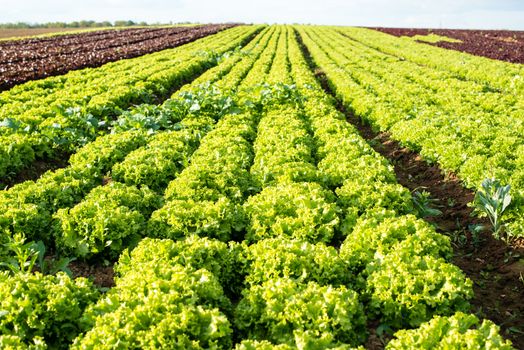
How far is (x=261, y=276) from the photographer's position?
6.03 m

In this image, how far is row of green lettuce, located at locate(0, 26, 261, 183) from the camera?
1159cm

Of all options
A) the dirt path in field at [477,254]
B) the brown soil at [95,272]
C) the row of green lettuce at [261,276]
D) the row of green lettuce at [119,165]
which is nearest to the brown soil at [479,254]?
the dirt path in field at [477,254]

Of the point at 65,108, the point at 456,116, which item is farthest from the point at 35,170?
the point at 456,116

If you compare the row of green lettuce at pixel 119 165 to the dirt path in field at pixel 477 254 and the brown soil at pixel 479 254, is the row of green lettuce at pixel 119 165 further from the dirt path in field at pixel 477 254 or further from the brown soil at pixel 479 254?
the brown soil at pixel 479 254

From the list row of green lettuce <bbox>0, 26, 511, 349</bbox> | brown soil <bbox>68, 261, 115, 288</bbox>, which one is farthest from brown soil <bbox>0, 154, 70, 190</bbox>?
brown soil <bbox>68, 261, 115, 288</bbox>

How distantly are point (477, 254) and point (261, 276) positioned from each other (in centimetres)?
441

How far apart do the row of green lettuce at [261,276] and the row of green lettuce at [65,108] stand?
3.79 m

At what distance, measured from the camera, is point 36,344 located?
4.66 metres

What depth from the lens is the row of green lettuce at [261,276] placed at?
15.7ft

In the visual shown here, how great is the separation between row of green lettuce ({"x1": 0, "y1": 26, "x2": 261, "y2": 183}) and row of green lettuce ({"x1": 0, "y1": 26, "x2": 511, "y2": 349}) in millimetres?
3790

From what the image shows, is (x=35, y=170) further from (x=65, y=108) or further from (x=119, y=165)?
(x=65, y=108)

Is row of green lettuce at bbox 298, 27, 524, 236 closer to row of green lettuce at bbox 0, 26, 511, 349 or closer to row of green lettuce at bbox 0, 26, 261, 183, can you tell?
row of green lettuce at bbox 0, 26, 511, 349

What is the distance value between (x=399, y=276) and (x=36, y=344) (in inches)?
169

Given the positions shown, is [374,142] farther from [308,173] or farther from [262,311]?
[262,311]
